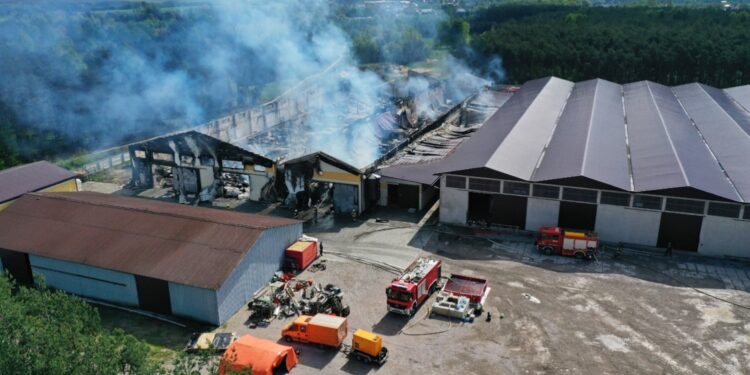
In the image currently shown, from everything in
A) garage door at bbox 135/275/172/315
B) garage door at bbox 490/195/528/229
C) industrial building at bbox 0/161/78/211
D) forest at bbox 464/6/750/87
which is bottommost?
garage door at bbox 135/275/172/315

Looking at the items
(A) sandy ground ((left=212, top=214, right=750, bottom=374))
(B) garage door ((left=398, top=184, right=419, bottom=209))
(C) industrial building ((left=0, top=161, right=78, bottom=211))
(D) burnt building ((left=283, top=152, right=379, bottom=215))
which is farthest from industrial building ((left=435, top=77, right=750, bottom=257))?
Result: (C) industrial building ((left=0, top=161, right=78, bottom=211))

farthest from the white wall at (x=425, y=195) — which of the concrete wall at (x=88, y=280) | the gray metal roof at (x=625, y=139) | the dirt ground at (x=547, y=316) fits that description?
the concrete wall at (x=88, y=280)

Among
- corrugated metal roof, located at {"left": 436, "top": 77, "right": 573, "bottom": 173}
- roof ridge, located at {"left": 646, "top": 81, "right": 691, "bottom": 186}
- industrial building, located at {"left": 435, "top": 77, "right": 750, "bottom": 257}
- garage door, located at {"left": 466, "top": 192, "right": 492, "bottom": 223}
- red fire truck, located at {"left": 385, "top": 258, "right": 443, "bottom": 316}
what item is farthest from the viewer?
corrugated metal roof, located at {"left": 436, "top": 77, "right": 573, "bottom": 173}

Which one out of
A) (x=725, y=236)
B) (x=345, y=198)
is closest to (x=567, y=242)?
(x=725, y=236)

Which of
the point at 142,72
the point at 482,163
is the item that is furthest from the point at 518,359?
the point at 142,72

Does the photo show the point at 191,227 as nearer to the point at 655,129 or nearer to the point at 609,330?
the point at 609,330

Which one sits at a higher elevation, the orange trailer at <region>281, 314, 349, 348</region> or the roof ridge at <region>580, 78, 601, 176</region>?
the roof ridge at <region>580, 78, 601, 176</region>

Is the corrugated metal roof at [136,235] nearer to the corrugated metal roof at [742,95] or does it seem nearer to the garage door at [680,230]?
the garage door at [680,230]

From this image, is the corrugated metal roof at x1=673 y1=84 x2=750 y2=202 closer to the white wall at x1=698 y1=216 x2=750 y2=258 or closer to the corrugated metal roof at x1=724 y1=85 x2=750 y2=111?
the corrugated metal roof at x1=724 y1=85 x2=750 y2=111

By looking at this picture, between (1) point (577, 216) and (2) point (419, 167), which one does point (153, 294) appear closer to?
(2) point (419, 167)
